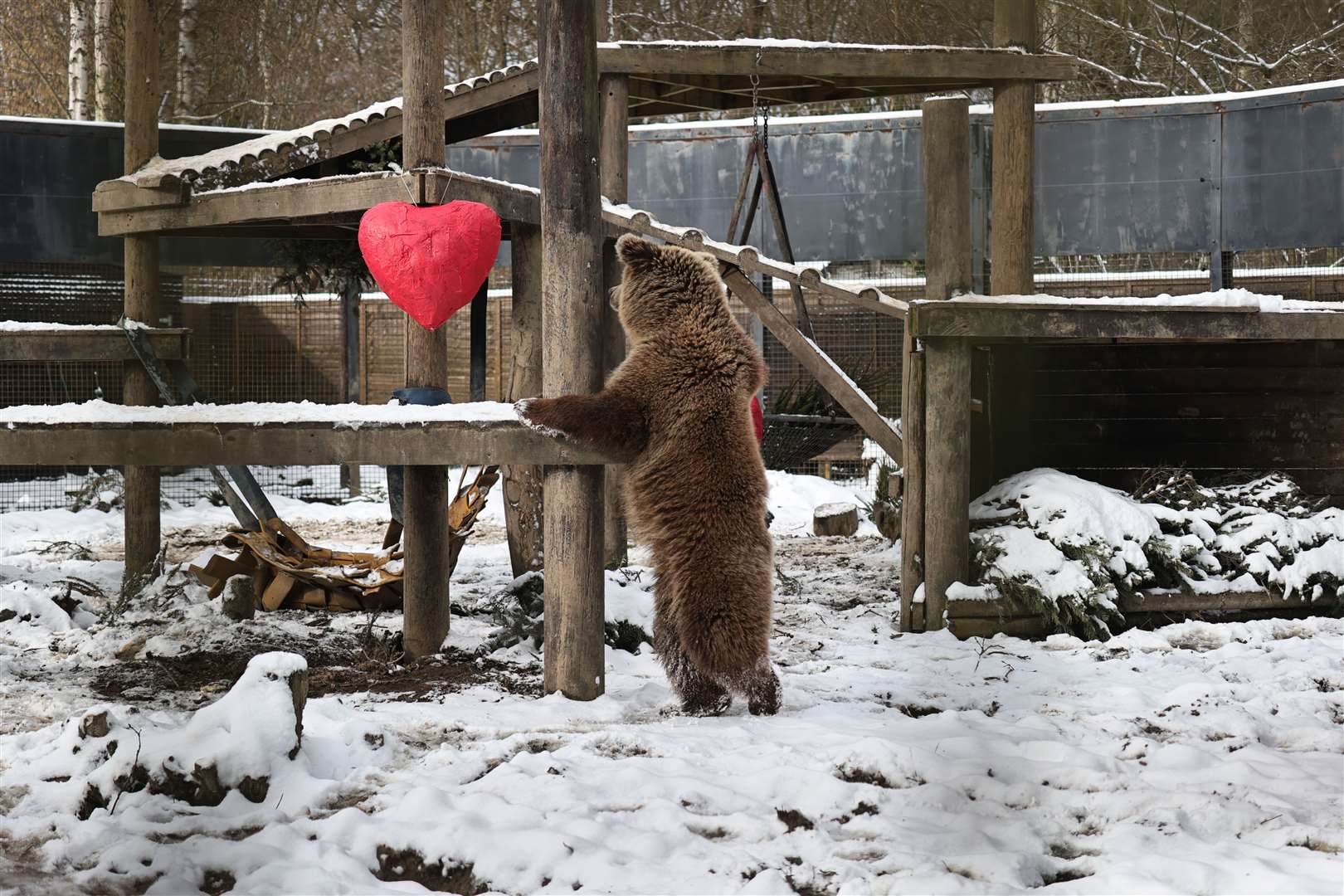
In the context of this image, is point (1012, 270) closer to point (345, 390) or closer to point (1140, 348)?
point (1140, 348)

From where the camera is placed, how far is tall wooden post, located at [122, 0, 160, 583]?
6.08 metres

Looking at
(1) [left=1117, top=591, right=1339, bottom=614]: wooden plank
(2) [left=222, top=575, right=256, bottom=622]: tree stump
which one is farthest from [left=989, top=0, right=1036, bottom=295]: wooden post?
(2) [left=222, top=575, right=256, bottom=622]: tree stump

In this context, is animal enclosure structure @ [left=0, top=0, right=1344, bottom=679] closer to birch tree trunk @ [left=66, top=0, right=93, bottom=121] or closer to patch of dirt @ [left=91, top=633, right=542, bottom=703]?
patch of dirt @ [left=91, top=633, right=542, bottom=703]

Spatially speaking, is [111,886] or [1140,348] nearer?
[111,886]

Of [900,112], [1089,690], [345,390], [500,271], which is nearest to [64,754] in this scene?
[1089,690]

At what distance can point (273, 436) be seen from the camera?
377cm

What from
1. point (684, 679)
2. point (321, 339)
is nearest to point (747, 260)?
point (684, 679)

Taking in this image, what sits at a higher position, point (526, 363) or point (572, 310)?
point (572, 310)

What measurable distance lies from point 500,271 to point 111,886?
14703mm

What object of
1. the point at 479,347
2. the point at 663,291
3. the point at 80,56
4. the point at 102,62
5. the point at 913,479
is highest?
the point at 80,56

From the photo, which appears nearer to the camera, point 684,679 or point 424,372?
point 684,679

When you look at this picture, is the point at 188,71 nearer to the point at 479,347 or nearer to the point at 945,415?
the point at 479,347

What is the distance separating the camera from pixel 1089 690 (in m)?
4.22

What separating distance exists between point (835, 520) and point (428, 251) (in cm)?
524
